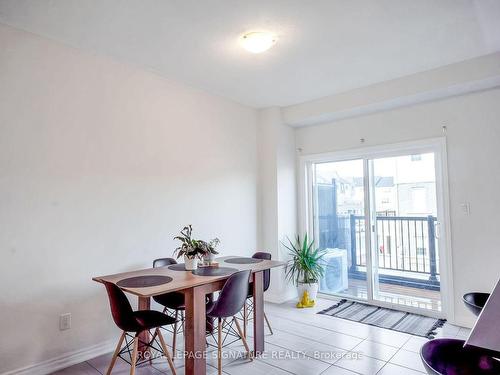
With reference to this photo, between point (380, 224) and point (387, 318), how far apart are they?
3.89ft

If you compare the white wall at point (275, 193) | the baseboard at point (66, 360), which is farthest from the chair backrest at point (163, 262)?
the white wall at point (275, 193)

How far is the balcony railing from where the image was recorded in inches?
156

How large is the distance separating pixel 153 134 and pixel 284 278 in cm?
270

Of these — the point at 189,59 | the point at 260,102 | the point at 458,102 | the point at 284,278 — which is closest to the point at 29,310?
the point at 189,59

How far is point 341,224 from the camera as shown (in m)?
4.71

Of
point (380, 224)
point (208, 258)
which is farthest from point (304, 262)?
point (208, 258)

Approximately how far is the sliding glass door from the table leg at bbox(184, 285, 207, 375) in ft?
9.11

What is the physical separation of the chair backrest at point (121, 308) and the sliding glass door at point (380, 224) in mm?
3217

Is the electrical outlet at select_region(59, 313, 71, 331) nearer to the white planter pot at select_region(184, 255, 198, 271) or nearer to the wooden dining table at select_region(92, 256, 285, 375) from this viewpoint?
the wooden dining table at select_region(92, 256, 285, 375)

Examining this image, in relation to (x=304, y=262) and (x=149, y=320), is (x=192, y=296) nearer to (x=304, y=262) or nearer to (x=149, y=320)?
(x=149, y=320)

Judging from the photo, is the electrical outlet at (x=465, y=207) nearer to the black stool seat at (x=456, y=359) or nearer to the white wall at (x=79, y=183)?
the black stool seat at (x=456, y=359)

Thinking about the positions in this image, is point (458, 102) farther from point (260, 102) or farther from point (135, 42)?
point (135, 42)

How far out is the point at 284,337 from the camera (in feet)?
10.9

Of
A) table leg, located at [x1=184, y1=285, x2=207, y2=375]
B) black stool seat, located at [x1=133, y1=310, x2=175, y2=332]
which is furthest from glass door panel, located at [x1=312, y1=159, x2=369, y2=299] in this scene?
black stool seat, located at [x1=133, y1=310, x2=175, y2=332]
